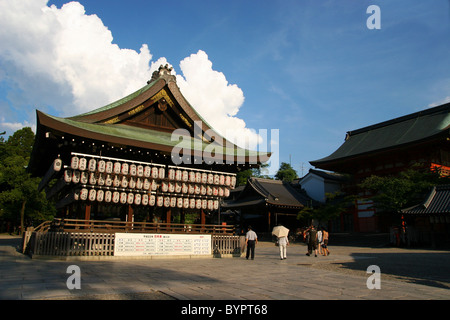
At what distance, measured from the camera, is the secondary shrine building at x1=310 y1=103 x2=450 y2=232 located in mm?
29891

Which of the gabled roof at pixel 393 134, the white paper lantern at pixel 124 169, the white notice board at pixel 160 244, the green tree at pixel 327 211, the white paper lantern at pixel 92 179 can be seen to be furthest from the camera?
the green tree at pixel 327 211

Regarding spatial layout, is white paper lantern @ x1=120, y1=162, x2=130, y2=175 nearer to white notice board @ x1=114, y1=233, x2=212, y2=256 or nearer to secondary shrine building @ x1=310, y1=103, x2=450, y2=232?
white notice board @ x1=114, y1=233, x2=212, y2=256

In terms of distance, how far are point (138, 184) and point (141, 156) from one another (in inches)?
72.6

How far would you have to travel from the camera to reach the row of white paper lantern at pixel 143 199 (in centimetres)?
1496

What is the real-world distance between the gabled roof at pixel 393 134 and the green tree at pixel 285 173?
2423 centimetres

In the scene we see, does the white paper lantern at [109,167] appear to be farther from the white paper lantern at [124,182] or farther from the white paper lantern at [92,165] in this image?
the white paper lantern at [124,182]

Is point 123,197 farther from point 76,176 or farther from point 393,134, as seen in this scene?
point 393,134

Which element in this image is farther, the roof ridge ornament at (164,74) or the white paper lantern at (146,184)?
the roof ridge ornament at (164,74)

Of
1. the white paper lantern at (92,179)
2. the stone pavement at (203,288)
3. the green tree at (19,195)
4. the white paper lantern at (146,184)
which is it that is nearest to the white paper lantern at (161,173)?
the white paper lantern at (146,184)

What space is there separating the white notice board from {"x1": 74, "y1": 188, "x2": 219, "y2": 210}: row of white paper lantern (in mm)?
1652

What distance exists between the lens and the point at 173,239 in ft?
53.5
